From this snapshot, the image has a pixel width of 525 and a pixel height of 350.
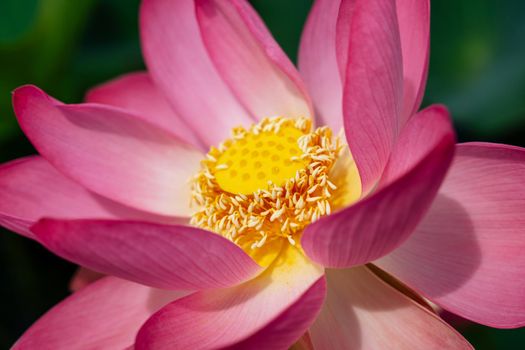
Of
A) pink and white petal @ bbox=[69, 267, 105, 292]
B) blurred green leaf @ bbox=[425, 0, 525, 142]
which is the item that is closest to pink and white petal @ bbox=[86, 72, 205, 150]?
pink and white petal @ bbox=[69, 267, 105, 292]

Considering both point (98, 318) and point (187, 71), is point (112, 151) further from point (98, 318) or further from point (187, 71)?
point (98, 318)

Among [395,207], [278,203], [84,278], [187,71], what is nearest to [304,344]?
[278,203]

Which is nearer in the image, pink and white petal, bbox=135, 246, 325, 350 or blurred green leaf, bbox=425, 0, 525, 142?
pink and white petal, bbox=135, 246, 325, 350

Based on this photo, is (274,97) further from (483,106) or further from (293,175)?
(483,106)

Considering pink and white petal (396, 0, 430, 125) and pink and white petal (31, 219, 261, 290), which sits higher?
pink and white petal (396, 0, 430, 125)

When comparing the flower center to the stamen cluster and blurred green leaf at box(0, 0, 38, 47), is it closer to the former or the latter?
the stamen cluster
